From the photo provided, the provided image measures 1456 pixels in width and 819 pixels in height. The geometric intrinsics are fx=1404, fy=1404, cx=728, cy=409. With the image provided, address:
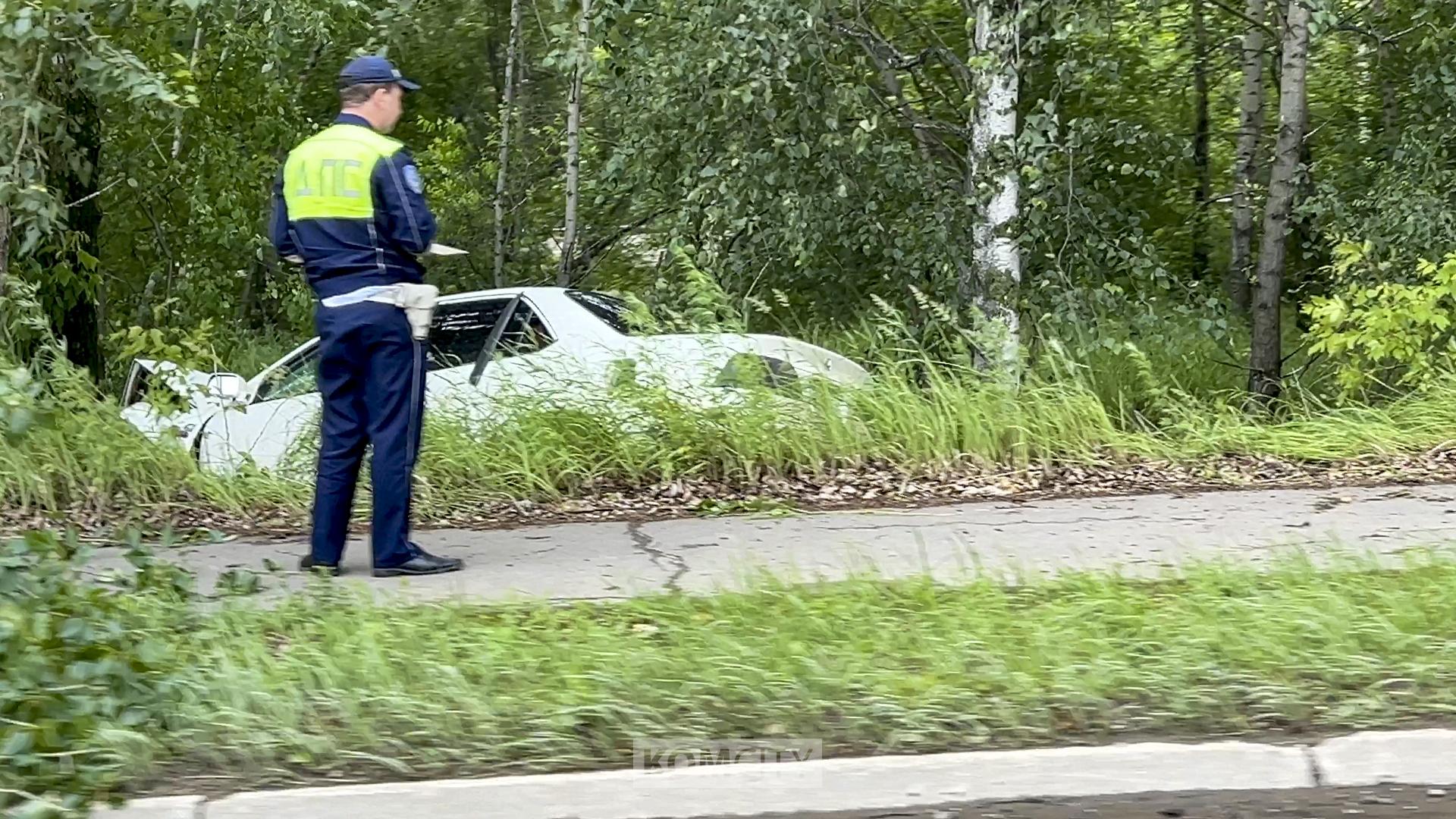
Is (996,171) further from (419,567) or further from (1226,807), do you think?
(1226,807)

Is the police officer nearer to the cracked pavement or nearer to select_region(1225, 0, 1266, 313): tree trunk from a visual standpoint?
the cracked pavement

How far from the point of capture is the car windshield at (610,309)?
27.7ft

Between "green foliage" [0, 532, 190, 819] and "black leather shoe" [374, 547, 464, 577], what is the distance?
1.34 m

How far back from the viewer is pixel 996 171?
29.4 feet

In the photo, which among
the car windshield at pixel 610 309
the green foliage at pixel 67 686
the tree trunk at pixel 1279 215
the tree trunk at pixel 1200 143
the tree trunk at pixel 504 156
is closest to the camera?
the green foliage at pixel 67 686

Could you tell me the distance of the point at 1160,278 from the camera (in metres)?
9.38

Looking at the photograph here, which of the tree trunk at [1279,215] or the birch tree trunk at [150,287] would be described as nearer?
the tree trunk at [1279,215]

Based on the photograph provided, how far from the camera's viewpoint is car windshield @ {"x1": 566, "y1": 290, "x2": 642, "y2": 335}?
Answer: 8.45m

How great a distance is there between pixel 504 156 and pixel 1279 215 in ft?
26.4

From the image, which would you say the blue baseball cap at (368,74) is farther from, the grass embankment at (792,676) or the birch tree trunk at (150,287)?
the birch tree trunk at (150,287)

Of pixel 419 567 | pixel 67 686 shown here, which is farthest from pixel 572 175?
pixel 67 686

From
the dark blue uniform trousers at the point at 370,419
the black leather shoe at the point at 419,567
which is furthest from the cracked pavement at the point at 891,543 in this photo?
the dark blue uniform trousers at the point at 370,419

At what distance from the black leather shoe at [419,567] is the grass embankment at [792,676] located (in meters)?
0.81

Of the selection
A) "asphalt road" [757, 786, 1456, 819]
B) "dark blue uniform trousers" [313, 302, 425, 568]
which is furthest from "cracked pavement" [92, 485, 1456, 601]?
"asphalt road" [757, 786, 1456, 819]
